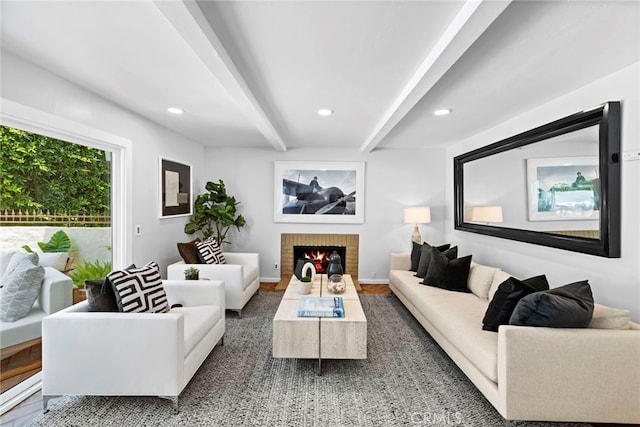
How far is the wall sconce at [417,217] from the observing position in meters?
4.90

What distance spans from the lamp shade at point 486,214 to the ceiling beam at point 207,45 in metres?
2.83

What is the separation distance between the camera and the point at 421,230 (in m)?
5.34

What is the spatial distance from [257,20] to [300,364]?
2440mm

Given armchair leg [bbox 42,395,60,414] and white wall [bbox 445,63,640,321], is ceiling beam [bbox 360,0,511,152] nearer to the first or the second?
white wall [bbox 445,63,640,321]

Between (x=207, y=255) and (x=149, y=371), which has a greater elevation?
(x=207, y=255)

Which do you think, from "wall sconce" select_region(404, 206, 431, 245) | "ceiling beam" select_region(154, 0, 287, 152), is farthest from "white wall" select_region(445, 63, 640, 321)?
"ceiling beam" select_region(154, 0, 287, 152)

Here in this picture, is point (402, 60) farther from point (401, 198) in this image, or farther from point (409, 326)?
point (401, 198)

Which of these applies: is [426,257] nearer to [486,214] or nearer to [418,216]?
[486,214]

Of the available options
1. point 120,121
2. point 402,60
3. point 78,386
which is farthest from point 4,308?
point 402,60

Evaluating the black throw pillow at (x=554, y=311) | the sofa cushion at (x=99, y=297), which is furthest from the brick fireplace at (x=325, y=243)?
the black throw pillow at (x=554, y=311)

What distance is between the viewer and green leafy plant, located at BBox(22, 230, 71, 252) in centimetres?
246

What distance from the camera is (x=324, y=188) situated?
5.33 metres

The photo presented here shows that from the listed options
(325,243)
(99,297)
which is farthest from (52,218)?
(325,243)

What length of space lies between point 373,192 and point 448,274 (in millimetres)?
2135
